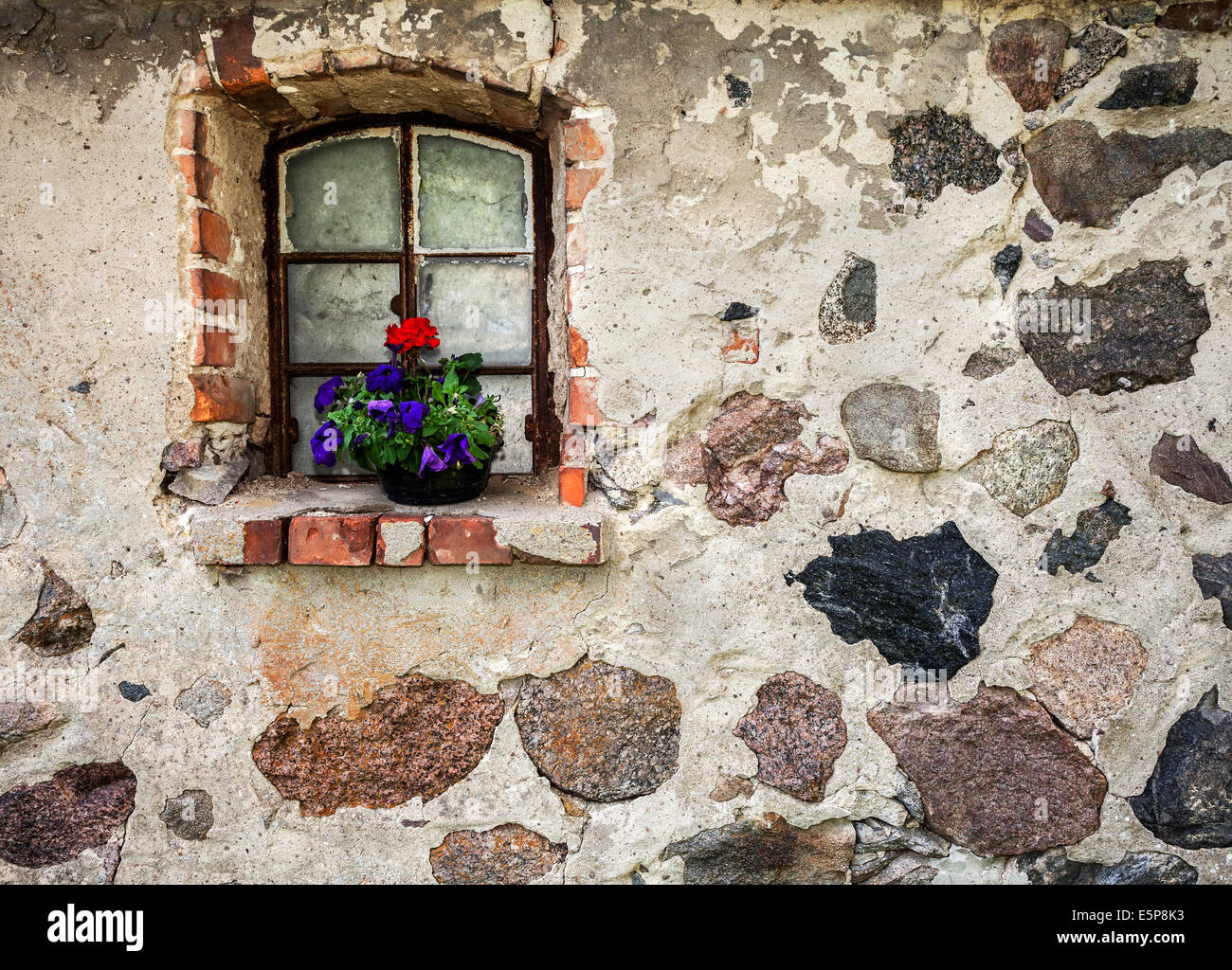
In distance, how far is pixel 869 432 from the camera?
171cm

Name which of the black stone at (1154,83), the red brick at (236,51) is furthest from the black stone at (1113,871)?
the red brick at (236,51)

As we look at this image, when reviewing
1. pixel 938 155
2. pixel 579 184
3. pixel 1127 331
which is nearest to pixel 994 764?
pixel 1127 331

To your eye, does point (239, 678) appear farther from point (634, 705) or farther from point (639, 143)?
point (639, 143)

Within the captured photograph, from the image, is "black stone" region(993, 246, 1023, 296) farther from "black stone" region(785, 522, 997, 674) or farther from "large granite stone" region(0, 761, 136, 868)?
"large granite stone" region(0, 761, 136, 868)

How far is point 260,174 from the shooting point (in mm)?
1945

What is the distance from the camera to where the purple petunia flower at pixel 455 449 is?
1.68 m

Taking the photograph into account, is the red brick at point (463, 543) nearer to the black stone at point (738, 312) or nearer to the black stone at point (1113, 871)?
the black stone at point (738, 312)

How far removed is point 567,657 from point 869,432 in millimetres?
840

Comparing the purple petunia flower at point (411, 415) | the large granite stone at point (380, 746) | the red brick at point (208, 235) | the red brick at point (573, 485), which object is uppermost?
the red brick at point (208, 235)

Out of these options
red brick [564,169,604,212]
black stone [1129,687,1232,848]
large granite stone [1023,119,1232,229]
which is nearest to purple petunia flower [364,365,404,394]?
red brick [564,169,604,212]

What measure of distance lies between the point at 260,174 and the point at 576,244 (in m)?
0.88

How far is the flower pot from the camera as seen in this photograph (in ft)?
5.68

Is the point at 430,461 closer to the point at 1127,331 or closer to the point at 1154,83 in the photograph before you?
the point at 1127,331

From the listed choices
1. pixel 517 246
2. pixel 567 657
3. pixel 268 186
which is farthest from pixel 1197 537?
pixel 268 186
